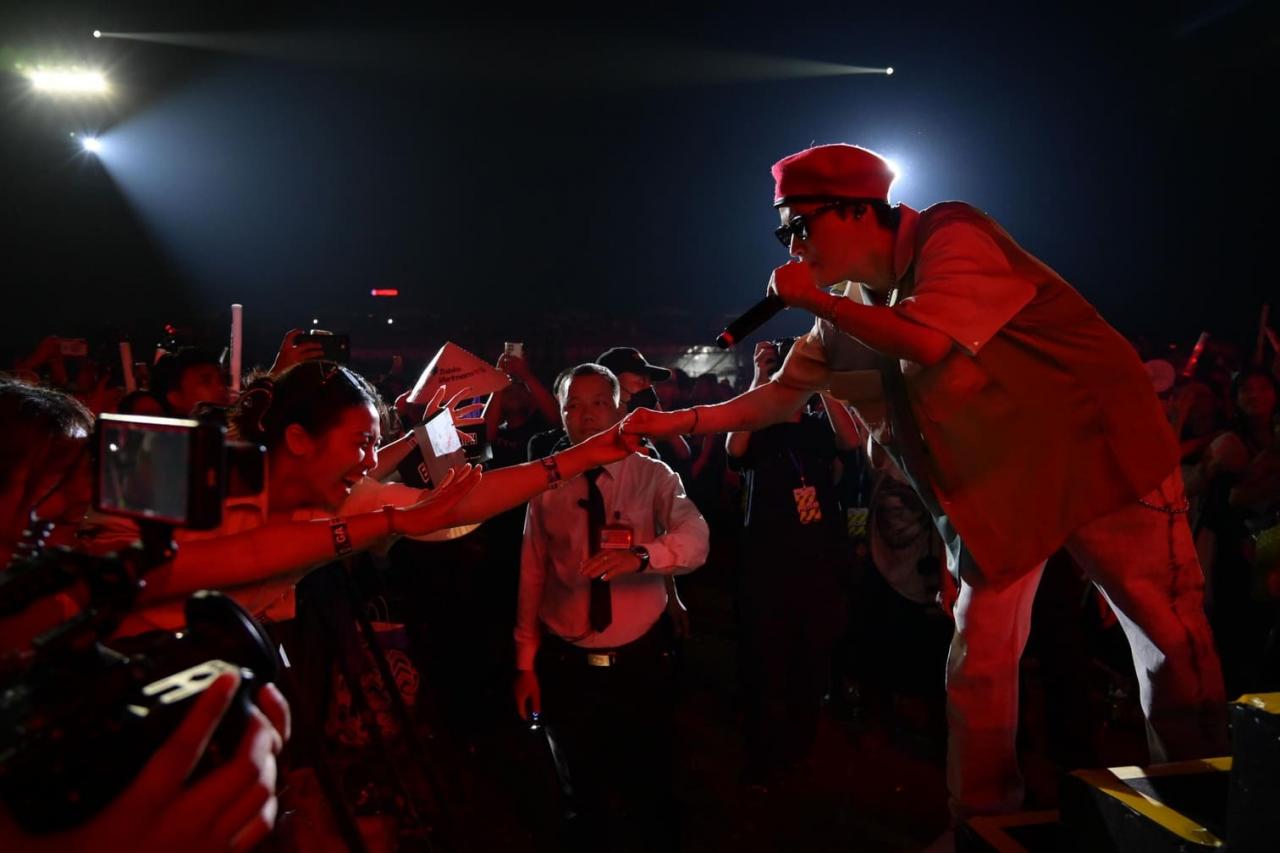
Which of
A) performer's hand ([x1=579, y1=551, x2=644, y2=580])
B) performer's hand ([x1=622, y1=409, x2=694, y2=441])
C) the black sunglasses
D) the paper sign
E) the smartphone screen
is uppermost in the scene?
the black sunglasses

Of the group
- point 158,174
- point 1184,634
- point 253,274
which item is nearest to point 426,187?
point 253,274

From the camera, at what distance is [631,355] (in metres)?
5.81

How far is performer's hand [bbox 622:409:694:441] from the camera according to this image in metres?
3.05

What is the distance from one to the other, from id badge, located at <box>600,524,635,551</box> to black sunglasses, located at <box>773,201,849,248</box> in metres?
1.50

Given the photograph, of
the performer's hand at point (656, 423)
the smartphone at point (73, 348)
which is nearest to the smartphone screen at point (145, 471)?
the performer's hand at point (656, 423)

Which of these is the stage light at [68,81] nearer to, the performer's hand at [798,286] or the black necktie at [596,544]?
the black necktie at [596,544]

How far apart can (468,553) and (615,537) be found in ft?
8.80

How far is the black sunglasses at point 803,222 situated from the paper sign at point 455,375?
184 cm

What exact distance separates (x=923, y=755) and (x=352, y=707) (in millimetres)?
3712

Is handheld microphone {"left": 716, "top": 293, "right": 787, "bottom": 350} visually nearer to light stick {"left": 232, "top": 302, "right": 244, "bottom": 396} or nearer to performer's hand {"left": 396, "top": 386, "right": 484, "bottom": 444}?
performer's hand {"left": 396, "top": 386, "right": 484, "bottom": 444}

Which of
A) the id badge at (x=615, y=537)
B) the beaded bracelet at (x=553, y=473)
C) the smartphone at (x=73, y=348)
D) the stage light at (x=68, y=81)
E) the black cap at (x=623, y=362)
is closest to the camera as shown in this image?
the beaded bracelet at (x=553, y=473)

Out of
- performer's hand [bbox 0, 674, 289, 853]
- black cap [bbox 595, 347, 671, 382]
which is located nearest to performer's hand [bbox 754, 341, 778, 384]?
black cap [bbox 595, 347, 671, 382]

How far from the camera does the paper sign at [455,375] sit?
152 inches

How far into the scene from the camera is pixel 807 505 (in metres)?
5.00
